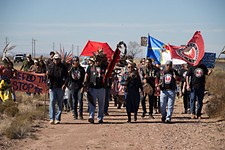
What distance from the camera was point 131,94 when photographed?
14578 mm

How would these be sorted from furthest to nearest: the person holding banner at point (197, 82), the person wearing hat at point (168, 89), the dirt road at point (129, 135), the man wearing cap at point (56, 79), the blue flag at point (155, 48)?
the blue flag at point (155, 48), the person holding banner at point (197, 82), the person wearing hat at point (168, 89), the man wearing cap at point (56, 79), the dirt road at point (129, 135)

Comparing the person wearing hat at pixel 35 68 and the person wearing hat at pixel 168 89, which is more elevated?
the person wearing hat at pixel 35 68

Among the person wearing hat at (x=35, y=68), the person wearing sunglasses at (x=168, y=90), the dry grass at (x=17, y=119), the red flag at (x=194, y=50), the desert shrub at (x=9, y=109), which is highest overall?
the red flag at (x=194, y=50)

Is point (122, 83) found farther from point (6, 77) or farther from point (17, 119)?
point (6, 77)

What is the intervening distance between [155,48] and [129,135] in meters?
9.92

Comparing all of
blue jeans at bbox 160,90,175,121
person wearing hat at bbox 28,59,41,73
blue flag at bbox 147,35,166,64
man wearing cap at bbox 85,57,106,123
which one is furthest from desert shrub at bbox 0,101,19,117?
blue flag at bbox 147,35,166,64

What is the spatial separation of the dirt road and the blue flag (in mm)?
6515

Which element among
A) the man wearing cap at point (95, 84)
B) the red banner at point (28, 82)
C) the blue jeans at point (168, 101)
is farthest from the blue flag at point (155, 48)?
the man wearing cap at point (95, 84)

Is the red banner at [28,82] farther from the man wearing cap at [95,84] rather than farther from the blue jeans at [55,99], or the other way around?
the man wearing cap at [95,84]

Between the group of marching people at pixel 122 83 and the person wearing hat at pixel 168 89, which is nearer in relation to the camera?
the group of marching people at pixel 122 83

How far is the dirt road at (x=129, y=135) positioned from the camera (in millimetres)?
10742

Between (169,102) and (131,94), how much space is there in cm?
114

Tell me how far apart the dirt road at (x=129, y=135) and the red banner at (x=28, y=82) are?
7.04 ft

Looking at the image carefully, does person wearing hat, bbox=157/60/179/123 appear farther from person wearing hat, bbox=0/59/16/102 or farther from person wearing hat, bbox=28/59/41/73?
person wearing hat, bbox=28/59/41/73
